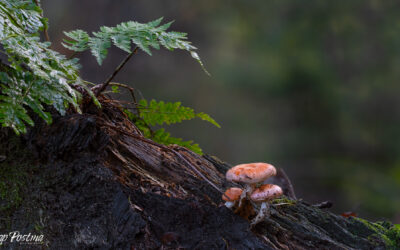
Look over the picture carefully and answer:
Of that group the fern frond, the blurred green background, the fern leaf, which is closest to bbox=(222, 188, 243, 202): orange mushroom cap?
the fern frond

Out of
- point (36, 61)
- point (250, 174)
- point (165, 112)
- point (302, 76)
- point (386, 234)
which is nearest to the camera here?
point (36, 61)

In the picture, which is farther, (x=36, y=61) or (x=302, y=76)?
(x=302, y=76)

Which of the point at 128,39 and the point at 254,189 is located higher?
the point at 128,39

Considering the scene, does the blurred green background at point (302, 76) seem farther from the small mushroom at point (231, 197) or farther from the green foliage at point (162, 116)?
the small mushroom at point (231, 197)

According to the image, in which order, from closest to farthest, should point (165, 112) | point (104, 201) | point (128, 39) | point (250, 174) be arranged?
point (104, 201) < point (250, 174) < point (128, 39) < point (165, 112)

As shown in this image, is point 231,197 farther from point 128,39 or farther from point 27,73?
point 27,73

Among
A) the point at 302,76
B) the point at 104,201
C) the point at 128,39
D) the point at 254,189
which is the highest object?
the point at 302,76

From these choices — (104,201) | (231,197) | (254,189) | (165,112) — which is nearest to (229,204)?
(231,197)
